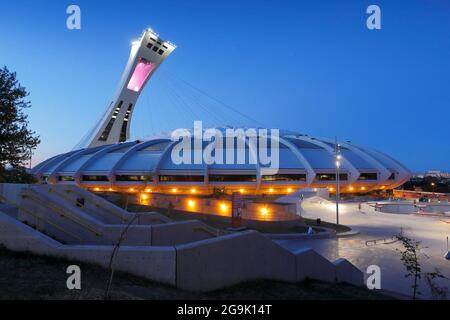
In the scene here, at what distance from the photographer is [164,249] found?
26.5 ft

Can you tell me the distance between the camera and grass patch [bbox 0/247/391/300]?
6.40m

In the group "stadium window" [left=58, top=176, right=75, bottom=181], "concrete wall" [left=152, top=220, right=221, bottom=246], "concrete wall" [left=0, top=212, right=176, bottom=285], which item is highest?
"stadium window" [left=58, top=176, right=75, bottom=181]

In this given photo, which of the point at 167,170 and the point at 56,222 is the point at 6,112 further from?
the point at 167,170

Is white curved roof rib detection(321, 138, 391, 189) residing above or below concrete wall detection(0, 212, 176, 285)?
above

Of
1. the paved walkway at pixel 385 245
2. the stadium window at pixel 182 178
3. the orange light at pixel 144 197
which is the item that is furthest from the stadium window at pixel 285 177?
the orange light at pixel 144 197

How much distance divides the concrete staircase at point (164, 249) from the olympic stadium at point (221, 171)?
31.2 meters

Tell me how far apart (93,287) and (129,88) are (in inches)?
2635

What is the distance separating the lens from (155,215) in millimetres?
18156

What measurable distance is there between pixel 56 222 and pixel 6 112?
6.74m

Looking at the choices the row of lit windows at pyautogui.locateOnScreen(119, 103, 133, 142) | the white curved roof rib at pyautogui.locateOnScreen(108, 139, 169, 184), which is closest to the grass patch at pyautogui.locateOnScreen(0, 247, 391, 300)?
the white curved roof rib at pyautogui.locateOnScreen(108, 139, 169, 184)

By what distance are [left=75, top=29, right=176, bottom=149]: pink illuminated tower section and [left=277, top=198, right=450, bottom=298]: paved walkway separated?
44785mm

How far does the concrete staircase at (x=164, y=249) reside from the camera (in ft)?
26.8

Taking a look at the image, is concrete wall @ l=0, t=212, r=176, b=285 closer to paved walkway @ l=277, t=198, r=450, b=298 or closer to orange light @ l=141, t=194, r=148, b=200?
paved walkway @ l=277, t=198, r=450, b=298
